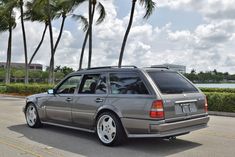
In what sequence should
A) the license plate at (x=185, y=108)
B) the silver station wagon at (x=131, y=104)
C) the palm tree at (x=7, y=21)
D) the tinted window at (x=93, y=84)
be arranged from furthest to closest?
the palm tree at (x=7, y=21), the tinted window at (x=93, y=84), the license plate at (x=185, y=108), the silver station wagon at (x=131, y=104)

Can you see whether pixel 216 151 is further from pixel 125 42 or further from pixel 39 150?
pixel 125 42

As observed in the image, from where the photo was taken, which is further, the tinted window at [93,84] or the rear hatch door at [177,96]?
the tinted window at [93,84]

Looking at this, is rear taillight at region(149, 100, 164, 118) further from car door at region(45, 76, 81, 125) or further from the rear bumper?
car door at region(45, 76, 81, 125)

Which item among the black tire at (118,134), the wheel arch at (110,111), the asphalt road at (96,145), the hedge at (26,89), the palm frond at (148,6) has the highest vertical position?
the palm frond at (148,6)

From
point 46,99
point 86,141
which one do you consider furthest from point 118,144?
point 46,99

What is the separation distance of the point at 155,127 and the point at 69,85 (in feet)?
10.2

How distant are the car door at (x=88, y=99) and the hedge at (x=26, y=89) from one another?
17.4m

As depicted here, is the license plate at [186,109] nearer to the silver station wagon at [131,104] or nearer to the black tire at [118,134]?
the silver station wagon at [131,104]

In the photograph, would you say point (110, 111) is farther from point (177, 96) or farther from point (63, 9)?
point (63, 9)

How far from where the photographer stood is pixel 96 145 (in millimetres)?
7547

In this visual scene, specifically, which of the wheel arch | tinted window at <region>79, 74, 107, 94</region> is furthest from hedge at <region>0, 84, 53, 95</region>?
the wheel arch

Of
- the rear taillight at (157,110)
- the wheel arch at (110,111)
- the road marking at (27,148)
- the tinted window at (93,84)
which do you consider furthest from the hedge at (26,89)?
the rear taillight at (157,110)

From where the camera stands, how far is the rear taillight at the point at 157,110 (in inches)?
260

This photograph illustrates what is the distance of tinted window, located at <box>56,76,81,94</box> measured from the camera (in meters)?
8.62
